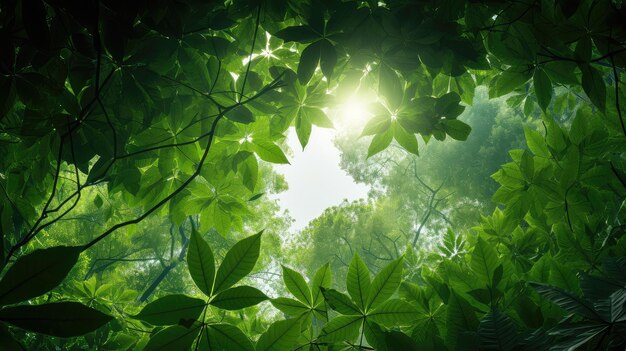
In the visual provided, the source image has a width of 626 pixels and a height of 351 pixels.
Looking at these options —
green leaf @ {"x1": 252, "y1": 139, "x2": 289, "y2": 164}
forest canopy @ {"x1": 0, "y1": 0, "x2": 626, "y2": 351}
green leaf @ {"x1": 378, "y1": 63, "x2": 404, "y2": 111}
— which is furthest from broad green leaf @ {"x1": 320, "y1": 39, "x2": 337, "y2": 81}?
green leaf @ {"x1": 252, "y1": 139, "x2": 289, "y2": 164}

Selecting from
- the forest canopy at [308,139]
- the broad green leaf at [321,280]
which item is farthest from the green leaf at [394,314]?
the broad green leaf at [321,280]

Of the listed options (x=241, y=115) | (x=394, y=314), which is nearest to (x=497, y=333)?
(x=394, y=314)

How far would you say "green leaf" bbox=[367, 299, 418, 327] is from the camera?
784mm

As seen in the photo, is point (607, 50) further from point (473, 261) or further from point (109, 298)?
point (109, 298)

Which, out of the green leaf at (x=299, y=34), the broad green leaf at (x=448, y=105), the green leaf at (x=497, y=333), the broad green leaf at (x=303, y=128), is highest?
the green leaf at (x=299, y=34)

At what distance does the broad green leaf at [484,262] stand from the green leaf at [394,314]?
20 cm

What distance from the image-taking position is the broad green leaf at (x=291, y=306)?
843 mm

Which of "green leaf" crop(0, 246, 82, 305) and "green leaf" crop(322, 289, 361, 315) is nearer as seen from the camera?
"green leaf" crop(0, 246, 82, 305)

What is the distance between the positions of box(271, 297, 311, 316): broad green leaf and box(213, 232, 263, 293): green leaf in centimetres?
19

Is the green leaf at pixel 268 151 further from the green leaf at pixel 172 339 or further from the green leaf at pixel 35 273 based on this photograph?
the green leaf at pixel 35 273

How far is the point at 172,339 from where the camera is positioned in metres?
0.65

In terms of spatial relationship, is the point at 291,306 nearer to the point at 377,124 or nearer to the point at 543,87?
the point at 377,124

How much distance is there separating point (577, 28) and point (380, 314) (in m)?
0.93

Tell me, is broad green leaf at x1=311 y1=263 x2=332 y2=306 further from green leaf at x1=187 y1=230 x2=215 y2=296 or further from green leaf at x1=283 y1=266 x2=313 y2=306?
green leaf at x1=187 y1=230 x2=215 y2=296
